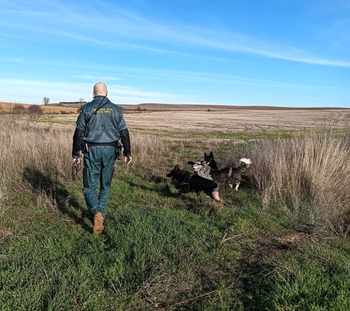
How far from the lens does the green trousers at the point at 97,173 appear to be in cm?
528

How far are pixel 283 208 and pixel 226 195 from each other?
1659mm

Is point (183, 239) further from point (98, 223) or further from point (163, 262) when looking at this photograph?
point (98, 223)

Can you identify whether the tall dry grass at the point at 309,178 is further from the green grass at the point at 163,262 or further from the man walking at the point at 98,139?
the man walking at the point at 98,139

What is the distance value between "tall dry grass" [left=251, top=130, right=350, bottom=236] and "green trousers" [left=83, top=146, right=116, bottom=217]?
3.06 m

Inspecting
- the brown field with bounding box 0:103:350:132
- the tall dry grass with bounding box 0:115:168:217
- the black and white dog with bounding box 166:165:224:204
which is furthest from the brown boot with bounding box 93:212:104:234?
the brown field with bounding box 0:103:350:132

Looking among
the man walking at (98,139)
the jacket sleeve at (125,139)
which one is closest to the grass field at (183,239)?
the man walking at (98,139)

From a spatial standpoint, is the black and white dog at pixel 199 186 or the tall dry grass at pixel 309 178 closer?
the tall dry grass at pixel 309 178

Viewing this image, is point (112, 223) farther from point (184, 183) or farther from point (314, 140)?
point (314, 140)

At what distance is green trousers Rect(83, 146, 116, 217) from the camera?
Answer: 5.28 meters

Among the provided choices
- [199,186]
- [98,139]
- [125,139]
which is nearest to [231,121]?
[199,186]

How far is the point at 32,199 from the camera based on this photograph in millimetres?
6738

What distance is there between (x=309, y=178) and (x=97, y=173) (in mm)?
4666

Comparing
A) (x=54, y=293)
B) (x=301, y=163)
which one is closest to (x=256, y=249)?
(x=54, y=293)

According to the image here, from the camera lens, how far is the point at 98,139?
524 centimetres
